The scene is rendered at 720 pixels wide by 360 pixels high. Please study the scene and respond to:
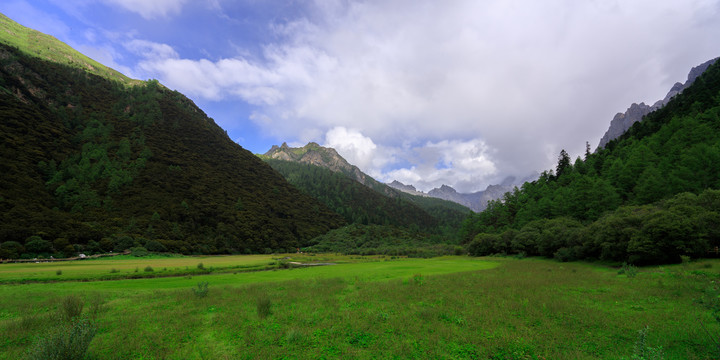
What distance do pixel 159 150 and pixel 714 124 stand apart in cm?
17080

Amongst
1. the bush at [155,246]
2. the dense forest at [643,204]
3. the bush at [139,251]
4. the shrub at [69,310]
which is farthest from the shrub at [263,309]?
the bush at [155,246]

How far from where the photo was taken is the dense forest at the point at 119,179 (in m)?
59.9

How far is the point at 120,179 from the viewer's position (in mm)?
85750

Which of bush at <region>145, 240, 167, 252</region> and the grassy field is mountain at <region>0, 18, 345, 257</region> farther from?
the grassy field

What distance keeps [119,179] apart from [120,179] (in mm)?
375

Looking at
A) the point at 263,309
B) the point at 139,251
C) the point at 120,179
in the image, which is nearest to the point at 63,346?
the point at 263,309

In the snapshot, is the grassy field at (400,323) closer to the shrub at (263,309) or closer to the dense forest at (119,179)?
the shrub at (263,309)

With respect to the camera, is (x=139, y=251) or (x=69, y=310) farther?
(x=139, y=251)

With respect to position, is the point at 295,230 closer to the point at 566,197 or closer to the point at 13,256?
the point at 13,256

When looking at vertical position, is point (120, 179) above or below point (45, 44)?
below

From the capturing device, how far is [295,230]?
12350 cm

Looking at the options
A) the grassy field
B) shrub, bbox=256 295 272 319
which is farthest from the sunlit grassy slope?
shrub, bbox=256 295 272 319

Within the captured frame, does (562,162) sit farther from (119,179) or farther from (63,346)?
(119,179)

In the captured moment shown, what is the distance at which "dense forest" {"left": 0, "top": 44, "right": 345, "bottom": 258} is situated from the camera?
59.9 meters
